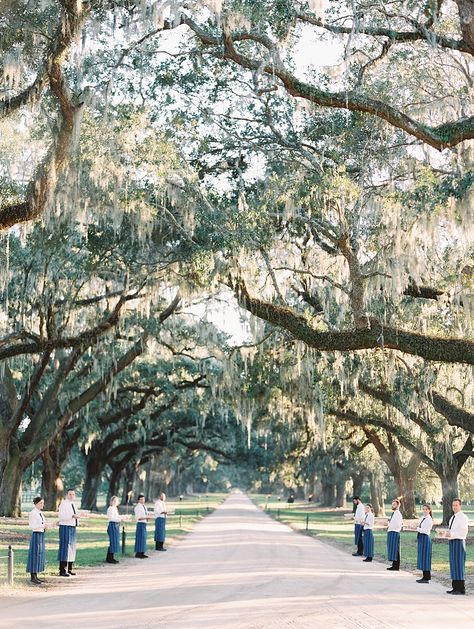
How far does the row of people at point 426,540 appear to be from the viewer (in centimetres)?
1138

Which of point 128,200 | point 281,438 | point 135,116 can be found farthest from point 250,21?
point 281,438

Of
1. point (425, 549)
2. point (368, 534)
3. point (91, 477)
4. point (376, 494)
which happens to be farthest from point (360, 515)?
point (376, 494)

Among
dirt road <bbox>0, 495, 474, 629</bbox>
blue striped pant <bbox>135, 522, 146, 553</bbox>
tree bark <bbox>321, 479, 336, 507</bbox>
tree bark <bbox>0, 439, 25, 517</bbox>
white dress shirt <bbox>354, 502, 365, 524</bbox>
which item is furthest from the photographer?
tree bark <bbox>321, 479, 336, 507</bbox>

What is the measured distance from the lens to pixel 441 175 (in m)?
14.2

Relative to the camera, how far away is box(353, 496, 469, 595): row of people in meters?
11.4

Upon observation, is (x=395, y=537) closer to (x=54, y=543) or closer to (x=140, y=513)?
(x=140, y=513)

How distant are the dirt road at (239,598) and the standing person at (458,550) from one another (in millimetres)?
282

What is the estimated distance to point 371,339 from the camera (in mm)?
13000

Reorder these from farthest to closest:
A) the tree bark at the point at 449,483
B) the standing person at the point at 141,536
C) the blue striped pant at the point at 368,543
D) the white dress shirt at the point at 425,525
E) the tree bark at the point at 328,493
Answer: the tree bark at the point at 328,493
the tree bark at the point at 449,483
the blue striped pant at the point at 368,543
the standing person at the point at 141,536
the white dress shirt at the point at 425,525

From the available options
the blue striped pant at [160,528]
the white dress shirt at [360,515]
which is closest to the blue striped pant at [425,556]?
the white dress shirt at [360,515]

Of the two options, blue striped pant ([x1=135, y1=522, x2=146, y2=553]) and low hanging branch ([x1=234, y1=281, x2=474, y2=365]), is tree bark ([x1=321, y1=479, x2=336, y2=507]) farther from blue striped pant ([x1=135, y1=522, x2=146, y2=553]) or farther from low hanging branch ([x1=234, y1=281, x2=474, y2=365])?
low hanging branch ([x1=234, y1=281, x2=474, y2=365])

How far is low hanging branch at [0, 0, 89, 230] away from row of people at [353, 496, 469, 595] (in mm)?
6981

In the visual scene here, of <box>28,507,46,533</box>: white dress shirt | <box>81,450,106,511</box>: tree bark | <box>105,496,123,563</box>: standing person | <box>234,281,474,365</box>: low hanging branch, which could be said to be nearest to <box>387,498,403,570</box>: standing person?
<box>234,281,474,365</box>: low hanging branch

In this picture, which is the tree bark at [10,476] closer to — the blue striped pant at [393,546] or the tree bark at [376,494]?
the blue striped pant at [393,546]
